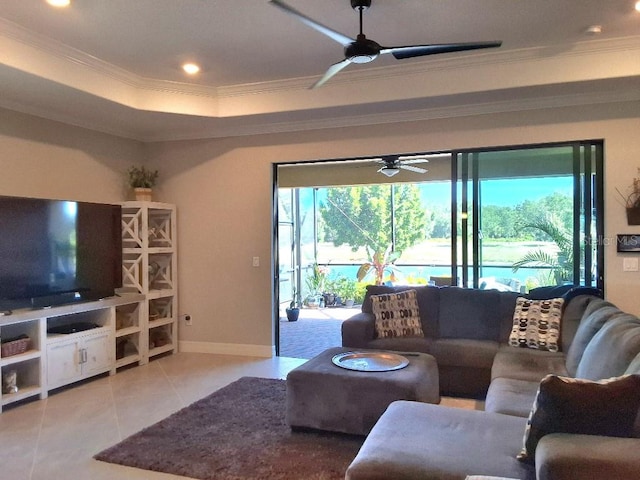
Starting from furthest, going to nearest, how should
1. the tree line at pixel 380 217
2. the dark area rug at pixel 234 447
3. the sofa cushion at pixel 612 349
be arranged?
1. the tree line at pixel 380 217
2. the dark area rug at pixel 234 447
3. the sofa cushion at pixel 612 349

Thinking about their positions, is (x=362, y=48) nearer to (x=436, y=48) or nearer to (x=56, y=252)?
(x=436, y=48)

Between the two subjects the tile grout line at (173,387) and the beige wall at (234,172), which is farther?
the beige wall at (234,172)

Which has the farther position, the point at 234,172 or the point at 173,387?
the point at 234,172

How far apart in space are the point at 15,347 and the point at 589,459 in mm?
4049

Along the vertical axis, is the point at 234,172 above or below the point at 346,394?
above

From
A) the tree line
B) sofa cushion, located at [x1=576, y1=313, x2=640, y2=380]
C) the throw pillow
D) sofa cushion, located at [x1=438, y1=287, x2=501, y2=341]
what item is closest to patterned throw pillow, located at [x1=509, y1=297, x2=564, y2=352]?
sofa cushion, located at [x1=438, y1=287, x2=501, y2=341]

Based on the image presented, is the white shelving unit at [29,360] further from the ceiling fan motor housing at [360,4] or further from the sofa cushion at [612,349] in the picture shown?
the sofa cushion at [612,349]

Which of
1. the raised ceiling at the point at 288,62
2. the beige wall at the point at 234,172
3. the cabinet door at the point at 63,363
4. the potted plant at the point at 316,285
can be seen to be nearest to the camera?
the raised ceiling at the point at 288,62

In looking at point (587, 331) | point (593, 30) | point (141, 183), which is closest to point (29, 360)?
point (141, 183)

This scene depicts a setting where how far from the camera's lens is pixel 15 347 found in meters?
3.96

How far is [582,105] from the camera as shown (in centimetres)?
446

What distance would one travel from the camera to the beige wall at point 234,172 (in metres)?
4.41

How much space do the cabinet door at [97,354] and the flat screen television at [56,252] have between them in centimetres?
40

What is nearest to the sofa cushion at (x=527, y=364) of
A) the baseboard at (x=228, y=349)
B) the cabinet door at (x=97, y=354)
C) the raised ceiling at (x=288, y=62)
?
the raised ceiling at (x=288, y=62)
